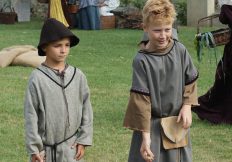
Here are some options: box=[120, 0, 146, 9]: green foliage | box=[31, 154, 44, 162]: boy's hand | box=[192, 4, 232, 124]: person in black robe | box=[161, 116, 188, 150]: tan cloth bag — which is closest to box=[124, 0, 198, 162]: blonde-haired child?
box=[161, 116, 188, 150]: tan cloth bag

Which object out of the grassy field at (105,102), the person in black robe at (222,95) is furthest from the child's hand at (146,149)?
the person in black robe at (222,95)

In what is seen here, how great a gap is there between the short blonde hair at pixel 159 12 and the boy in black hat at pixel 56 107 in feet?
1.74

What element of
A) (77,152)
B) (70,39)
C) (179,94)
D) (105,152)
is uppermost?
(70,39)

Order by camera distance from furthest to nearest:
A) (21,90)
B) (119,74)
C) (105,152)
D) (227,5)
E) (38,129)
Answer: (119,74) < (21,90) < (227,5) < (105,152) < (38,129)

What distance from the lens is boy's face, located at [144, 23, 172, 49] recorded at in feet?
15.5

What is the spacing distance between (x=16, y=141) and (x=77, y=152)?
2.76 metres

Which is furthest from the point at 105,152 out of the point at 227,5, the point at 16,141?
the point at 227,5

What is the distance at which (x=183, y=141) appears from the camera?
497 centimetres


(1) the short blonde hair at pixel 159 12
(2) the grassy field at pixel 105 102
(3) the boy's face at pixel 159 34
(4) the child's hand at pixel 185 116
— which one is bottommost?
(2) the grassy field at pixel 105 102

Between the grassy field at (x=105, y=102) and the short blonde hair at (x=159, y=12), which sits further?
the grassy field at (x=105, y=102)

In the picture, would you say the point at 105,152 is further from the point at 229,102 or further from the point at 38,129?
the point at 38,129

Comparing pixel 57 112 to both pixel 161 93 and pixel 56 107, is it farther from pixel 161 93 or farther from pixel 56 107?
pixel 161 93

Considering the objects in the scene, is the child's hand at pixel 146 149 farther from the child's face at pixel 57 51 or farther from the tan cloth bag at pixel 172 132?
the child's face at pixel 57 51

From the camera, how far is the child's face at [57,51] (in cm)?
482
